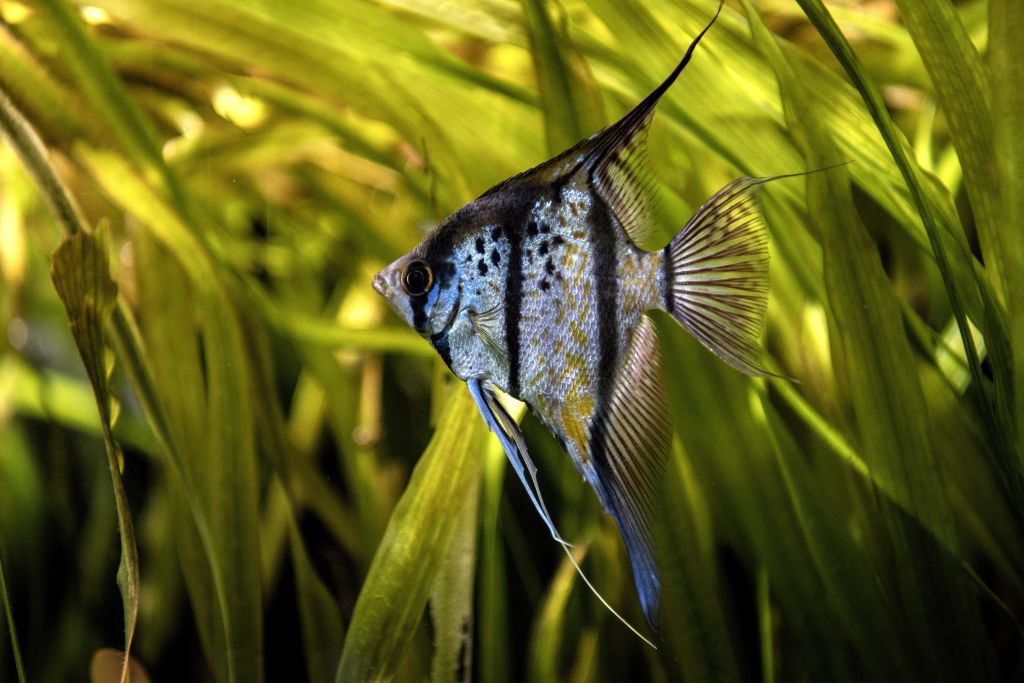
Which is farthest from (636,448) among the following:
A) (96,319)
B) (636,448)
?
(96,319)

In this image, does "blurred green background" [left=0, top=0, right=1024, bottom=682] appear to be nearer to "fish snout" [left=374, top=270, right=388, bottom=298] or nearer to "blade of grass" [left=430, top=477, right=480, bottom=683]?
"blade of grass" [left=430, top=477, right=480, bottom=683]

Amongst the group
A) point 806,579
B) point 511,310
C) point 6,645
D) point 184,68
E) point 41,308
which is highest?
point 184,68

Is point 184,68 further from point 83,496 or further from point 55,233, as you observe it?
point 83,496

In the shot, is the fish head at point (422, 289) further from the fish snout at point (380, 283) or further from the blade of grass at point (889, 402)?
the blade of grass at point (889, 402)

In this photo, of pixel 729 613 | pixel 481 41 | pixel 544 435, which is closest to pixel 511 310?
pixel 544 435

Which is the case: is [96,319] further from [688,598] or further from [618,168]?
[688,598]

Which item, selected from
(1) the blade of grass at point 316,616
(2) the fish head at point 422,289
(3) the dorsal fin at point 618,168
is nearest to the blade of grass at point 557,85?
(3) the dorsal fin at point 618,168

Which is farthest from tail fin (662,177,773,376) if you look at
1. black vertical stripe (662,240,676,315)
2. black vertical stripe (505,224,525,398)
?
black vertical stripe (505,224,525,398)
